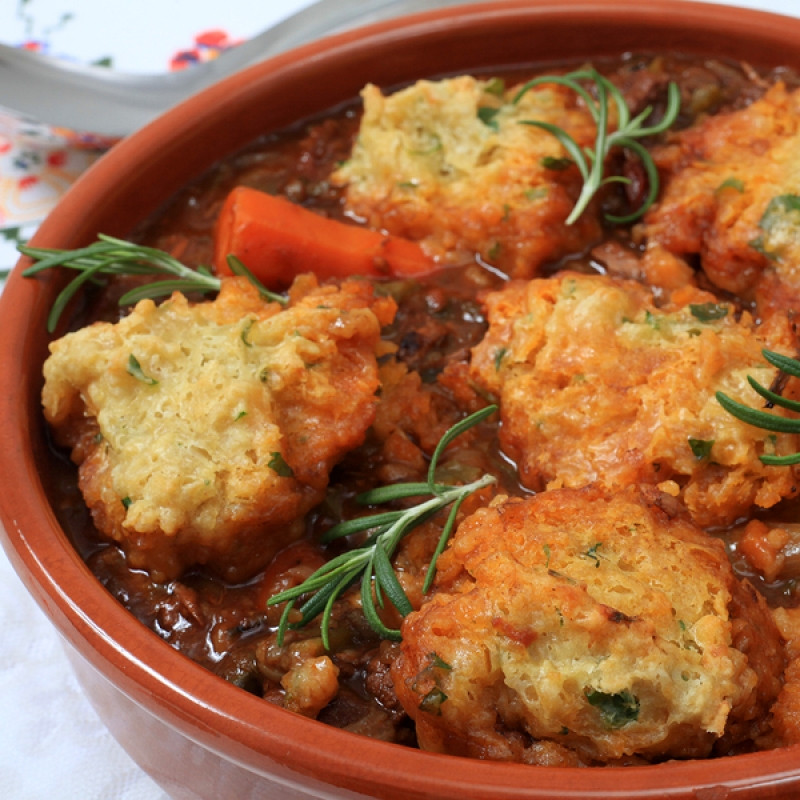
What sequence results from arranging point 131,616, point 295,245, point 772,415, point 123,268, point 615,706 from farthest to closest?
point 295,245, point 123,268, point 772,415, point 131,616, point 615,706

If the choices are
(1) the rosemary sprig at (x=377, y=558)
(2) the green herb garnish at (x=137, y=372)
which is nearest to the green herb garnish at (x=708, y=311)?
(1) the rosemary sprig at (x=377, y=558)

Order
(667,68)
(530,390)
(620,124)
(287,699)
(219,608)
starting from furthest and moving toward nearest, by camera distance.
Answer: (667,68)
(620,124)
(530,390)
(219,608)
(287,699)

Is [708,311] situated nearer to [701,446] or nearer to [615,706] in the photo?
[701,446]

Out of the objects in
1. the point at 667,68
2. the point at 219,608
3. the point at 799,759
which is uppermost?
the point at 667,68

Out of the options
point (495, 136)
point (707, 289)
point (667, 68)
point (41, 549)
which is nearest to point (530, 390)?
point (707, 289)

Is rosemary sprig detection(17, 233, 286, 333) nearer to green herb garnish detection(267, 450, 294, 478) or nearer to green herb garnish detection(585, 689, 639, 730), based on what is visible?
green herb garnish detection(267, 450, 294, 478)

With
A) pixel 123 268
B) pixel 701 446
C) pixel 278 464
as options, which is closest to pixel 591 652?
pixel 701 446

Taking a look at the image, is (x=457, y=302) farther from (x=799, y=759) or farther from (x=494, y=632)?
(x=799, y=759)

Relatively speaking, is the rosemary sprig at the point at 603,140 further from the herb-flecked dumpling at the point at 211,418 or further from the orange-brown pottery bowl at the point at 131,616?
the herb-flecked dumpling at the point at 211,418
